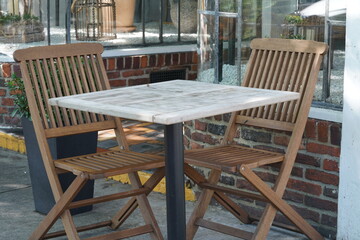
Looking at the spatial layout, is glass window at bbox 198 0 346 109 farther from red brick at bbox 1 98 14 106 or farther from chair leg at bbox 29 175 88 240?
red brick at bbox 1 98 14 106

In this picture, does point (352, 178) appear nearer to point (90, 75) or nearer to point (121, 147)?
point (121, 147)

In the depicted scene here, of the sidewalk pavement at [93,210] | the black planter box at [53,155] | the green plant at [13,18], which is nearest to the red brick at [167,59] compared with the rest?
the sidewalk pavement at [93,210]

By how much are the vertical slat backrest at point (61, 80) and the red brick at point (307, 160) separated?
3.54 feet

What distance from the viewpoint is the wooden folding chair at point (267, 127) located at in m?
4.05

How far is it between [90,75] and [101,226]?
2.91 ft

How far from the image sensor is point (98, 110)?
3512 millimetres

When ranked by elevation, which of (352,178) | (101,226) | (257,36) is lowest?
(101,226)

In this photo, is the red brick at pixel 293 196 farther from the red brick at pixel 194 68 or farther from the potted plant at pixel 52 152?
the red brick at pixel 194 68

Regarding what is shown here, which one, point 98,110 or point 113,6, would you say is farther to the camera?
point 113,6

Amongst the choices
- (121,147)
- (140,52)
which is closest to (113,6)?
(140,52)

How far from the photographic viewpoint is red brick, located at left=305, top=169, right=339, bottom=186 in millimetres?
4391

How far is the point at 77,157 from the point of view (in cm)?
433

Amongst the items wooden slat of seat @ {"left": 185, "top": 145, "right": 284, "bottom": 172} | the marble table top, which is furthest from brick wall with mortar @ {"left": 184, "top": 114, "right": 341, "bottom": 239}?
the marble table top

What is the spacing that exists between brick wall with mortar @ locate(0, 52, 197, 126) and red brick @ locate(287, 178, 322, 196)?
9.17ft
